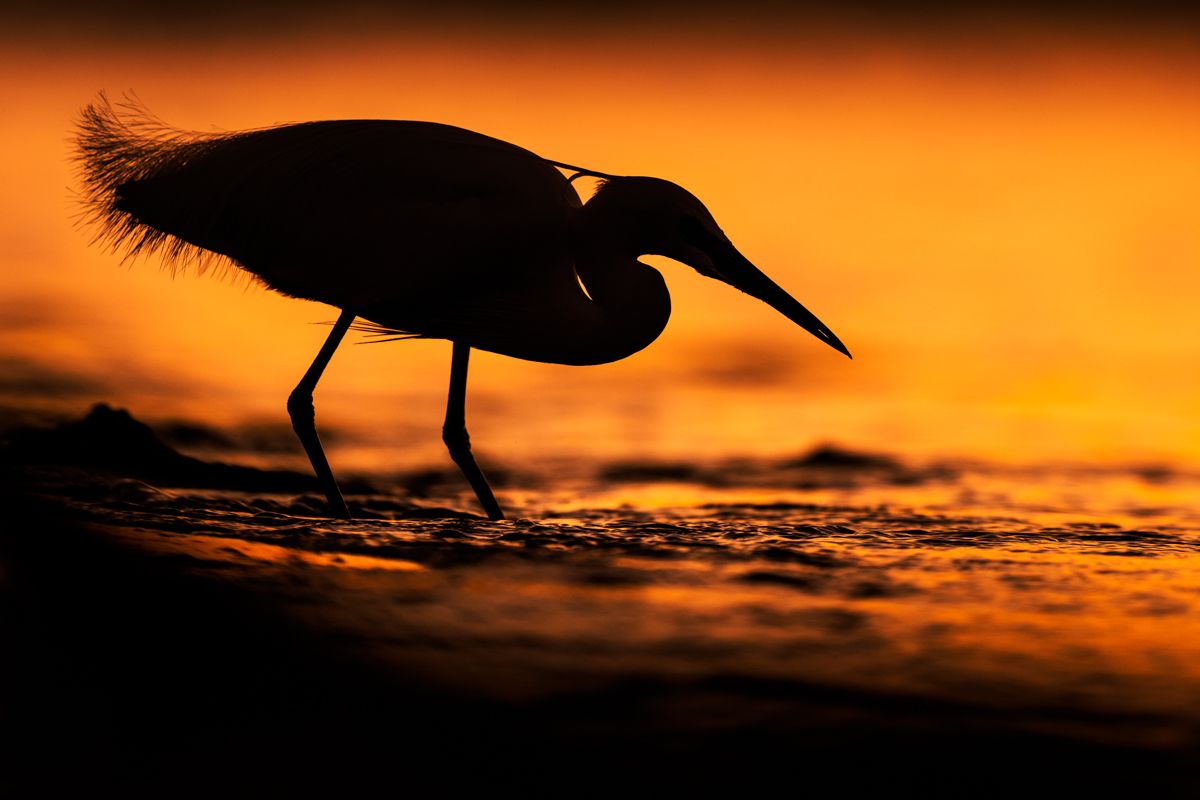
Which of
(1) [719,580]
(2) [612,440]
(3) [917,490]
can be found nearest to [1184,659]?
(1) [719,580]

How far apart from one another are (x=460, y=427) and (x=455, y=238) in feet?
4.41

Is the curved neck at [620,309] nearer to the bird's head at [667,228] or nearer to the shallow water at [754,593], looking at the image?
the bird's head at [667,228]

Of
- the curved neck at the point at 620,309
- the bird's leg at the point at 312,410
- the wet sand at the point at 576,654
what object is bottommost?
the wet sand at the point at 576,654

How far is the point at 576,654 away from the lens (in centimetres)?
360

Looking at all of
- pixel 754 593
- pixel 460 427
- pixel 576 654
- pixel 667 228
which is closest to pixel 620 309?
pixel 667 228

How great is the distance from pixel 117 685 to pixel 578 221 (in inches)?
116

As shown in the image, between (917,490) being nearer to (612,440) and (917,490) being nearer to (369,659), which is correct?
(612,440)

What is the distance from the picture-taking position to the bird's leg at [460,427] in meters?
6.38

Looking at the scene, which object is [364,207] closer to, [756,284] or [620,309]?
[620,309]

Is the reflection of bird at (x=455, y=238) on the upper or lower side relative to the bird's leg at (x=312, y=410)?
upper

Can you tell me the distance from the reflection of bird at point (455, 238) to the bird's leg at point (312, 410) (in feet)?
0.04

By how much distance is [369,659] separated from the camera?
137 inches

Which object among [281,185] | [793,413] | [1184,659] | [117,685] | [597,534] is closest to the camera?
[117,685]

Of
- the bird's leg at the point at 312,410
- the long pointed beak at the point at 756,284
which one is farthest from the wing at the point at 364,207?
the long pointed beak at the point at 756,284
